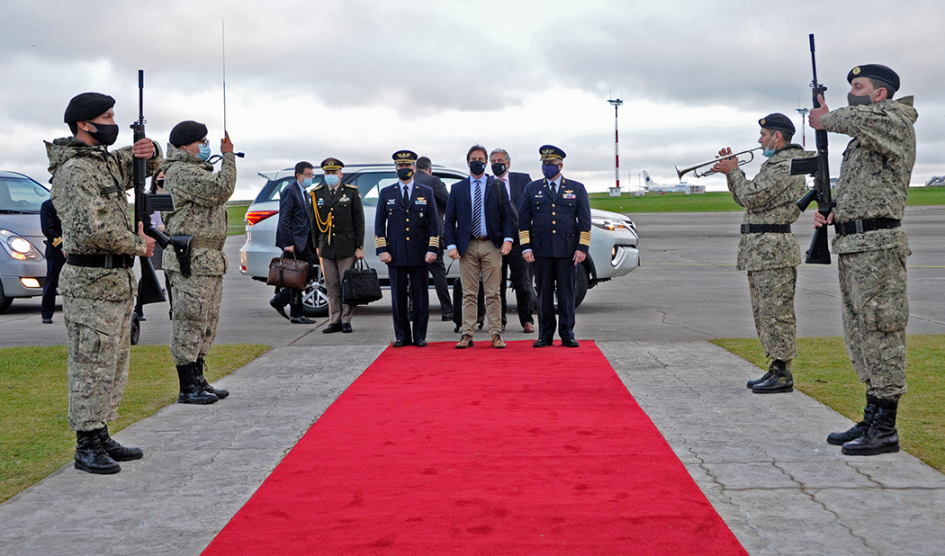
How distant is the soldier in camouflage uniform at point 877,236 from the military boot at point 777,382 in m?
1.33

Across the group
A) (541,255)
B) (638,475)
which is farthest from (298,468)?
(541,255)

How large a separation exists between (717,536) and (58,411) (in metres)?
4.59

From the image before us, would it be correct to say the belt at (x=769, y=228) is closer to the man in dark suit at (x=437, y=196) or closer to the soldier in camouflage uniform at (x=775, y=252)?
the soldier in camouflage uniform at (x=775, y=252)

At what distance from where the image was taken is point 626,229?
11758mm

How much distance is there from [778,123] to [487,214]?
309 cm

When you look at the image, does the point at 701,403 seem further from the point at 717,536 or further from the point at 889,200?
the point at 717,536

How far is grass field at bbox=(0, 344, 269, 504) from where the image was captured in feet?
15.8

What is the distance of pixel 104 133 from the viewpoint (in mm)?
4824

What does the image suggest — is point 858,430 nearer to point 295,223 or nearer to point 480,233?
point 480,233

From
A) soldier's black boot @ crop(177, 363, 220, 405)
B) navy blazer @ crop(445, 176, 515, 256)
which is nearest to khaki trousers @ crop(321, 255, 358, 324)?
navy blazer @ crop(445, 176, 515, 256)

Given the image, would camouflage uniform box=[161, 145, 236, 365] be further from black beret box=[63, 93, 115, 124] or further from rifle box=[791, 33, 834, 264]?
rifle box=[791, 33, 834, 264]

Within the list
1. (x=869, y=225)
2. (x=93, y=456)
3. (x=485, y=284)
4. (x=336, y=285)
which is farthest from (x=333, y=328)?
(x=869, y=225)

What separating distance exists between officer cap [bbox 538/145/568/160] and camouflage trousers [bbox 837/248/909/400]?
13.8 ft

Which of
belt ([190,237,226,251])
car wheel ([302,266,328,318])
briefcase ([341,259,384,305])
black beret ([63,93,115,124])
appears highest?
black beret ([63,93,115,124])
